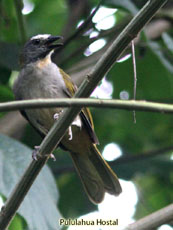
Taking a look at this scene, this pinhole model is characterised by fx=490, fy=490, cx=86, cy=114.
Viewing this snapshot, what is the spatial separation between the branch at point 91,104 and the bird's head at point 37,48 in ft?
8.21

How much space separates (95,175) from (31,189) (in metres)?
0.68

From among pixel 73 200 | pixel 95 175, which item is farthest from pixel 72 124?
pixel 73 200

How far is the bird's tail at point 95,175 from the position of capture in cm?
349

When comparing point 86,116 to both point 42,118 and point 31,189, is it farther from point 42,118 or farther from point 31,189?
point 31,189

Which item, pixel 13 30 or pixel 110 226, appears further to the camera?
pixel 13 30

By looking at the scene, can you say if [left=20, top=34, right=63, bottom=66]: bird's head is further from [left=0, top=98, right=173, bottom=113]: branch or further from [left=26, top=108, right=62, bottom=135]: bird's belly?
[left=0, top=98, right=173, bottom=113]: branch

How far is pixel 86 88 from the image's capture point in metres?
1.84

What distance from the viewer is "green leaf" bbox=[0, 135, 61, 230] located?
284 centimetres

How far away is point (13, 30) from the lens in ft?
15.1

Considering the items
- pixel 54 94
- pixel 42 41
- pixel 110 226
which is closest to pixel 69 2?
pixel 42 41

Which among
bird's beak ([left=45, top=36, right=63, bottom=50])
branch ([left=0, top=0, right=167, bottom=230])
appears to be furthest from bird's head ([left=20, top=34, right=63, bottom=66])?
branch ([left=0, top=0, right=167, bottom=230])

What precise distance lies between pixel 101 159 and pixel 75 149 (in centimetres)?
24

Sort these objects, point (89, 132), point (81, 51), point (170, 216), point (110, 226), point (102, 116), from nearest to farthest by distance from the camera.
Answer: point (170, 216)
point (110, 226)
point (89, 132)
point (81, 51)
point (102, 116)

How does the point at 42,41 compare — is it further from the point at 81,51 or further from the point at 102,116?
the point at 102,116
